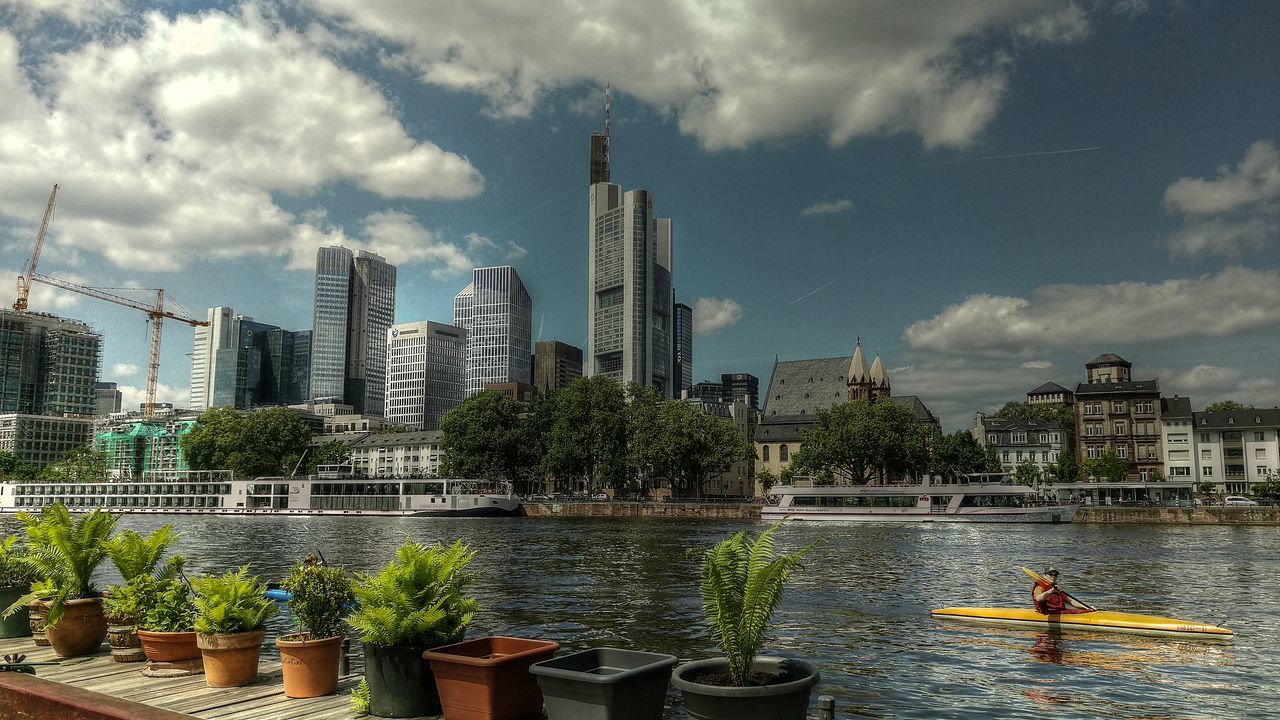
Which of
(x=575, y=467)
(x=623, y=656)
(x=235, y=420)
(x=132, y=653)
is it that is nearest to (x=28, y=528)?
(x=132, y=653)

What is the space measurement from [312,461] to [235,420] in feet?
57.4

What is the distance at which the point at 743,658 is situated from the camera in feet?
31.5

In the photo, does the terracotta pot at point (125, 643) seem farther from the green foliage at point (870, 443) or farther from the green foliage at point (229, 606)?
the green foliage at point (870, 443)

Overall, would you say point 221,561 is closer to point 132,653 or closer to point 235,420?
point 132,653

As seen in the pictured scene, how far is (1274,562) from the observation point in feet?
174

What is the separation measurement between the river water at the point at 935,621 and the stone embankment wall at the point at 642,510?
71.4 m

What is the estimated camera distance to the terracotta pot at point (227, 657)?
1223 cm

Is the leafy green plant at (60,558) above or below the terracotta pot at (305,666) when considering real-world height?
above

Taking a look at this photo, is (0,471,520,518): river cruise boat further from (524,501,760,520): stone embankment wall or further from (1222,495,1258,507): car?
(1222,495,1258,507): car

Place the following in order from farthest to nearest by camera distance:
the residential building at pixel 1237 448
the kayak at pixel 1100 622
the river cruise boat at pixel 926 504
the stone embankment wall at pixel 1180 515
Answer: the residential building at pixel 1237 448 → the river cruise boat at pixel 926 504 → the stone embankment wall at pixel 1180 515 → the kayak at pixel 1100 622

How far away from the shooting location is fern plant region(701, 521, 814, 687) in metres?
9.61

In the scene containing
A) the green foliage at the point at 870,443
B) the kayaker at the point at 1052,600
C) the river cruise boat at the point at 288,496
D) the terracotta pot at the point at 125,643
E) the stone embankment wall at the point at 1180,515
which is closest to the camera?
the terracotta pot at the point at 125,643

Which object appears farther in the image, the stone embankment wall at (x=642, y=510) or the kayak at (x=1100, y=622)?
the stone embankment wall at (x=642, y=510)

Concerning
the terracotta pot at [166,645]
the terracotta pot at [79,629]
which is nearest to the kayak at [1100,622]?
the terracotta pot at [166,645]
